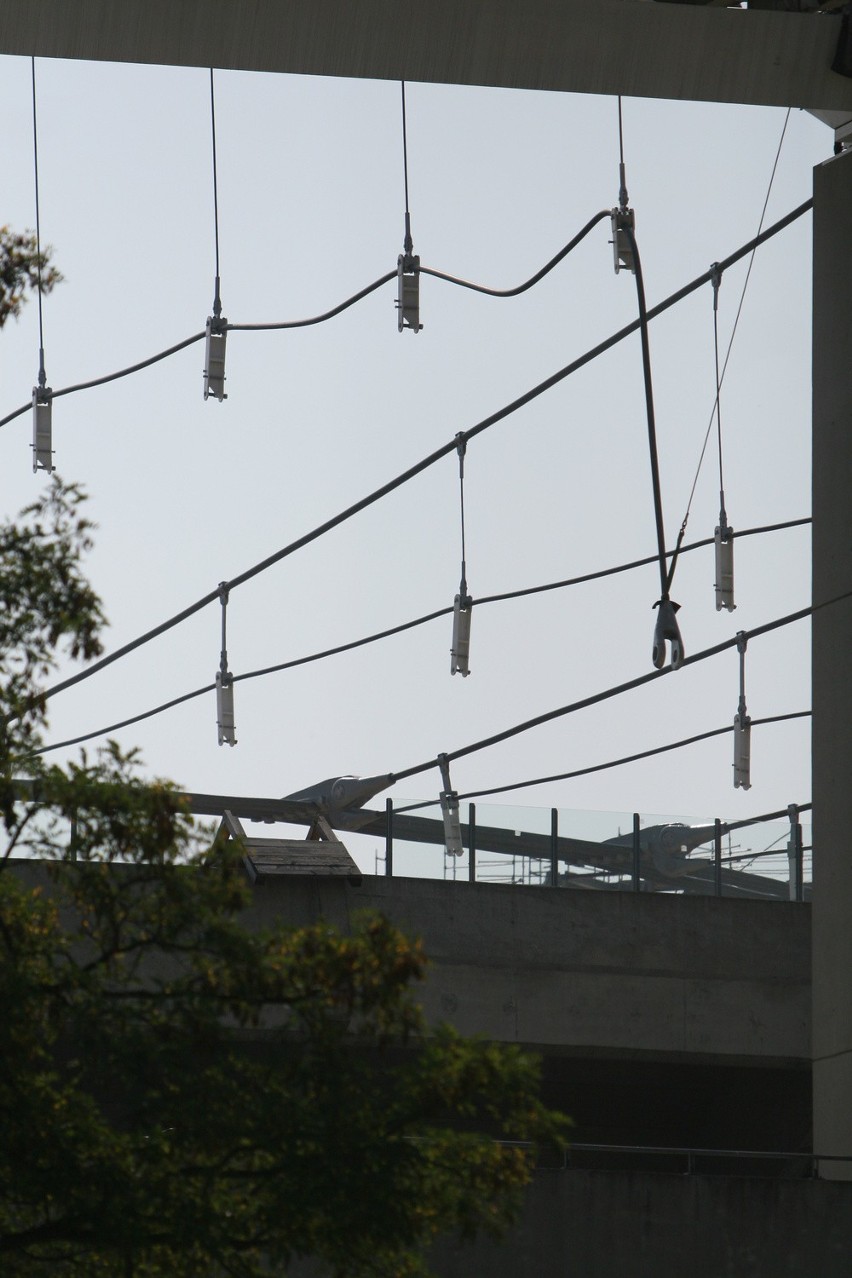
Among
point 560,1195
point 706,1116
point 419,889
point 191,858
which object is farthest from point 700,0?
point 706,1116

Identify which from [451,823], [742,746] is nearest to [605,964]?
[451,823]

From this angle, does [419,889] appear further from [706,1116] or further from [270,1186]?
[270,1186]

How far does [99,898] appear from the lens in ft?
23.1

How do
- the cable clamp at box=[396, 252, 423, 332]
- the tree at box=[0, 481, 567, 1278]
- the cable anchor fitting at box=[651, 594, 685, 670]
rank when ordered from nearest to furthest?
the tree at box=[0, 481, 567, 1278] → the cable anchor fitting at box=[651, 594, 685, 670] → the cable clamp at box=[396, 252, 423, 332]

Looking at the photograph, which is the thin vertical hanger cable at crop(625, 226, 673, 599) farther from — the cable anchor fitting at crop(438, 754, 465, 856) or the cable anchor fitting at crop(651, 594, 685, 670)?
the cable anchor fitting at crop(438, 754, 465, 856)

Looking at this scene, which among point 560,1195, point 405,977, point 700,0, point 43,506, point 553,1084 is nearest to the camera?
point 405,977

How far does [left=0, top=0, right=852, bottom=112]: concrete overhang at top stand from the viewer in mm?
14234

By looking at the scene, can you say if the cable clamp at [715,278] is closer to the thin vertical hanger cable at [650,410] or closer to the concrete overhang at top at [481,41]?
the concrete overhang at top at [481,41]

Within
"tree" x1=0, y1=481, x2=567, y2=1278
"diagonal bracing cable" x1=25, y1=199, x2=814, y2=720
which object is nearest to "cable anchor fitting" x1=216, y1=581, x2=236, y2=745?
"diagonal bracing cable" x1=25, y1=199, x2=814, y2=720

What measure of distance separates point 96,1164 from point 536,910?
37.2 feet

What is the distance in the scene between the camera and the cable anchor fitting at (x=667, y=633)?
11.6 meters

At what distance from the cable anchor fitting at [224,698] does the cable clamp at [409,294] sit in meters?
4.20

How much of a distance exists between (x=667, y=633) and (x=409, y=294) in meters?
6.65

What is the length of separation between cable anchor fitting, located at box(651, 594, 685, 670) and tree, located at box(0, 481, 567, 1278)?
4.92 m
